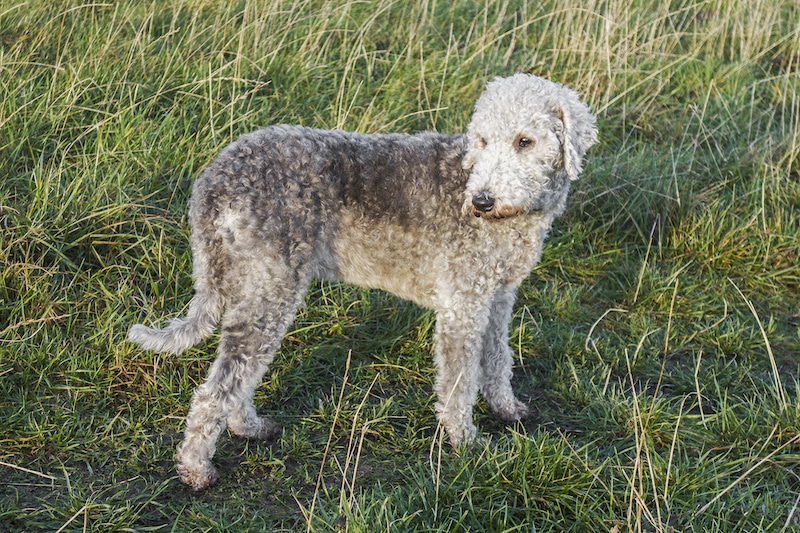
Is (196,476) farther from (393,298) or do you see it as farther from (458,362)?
(393,298)

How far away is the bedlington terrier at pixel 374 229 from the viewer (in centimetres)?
343

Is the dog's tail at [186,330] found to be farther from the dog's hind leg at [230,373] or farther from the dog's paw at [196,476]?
the dog's paw at [196,476]

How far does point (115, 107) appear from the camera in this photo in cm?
498

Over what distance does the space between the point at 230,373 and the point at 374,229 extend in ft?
2.93

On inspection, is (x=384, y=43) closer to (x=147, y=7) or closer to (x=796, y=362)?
(x=147, y=7)

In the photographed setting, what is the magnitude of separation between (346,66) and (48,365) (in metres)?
2.71

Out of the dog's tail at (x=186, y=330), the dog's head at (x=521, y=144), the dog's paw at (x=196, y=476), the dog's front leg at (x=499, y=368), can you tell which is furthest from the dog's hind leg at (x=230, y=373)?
the dog's front leg at (x=499, y=368)

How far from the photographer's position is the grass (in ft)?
10.7

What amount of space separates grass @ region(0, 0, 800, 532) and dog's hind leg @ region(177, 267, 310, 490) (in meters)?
0.14

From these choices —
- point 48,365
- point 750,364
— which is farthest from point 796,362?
point 48,365

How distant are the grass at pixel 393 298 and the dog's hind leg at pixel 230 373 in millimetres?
144

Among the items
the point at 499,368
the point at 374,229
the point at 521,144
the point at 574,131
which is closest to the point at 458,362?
the point at 499,368

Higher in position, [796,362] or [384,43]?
[384,43]

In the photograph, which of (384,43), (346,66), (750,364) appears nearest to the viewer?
(750,364)
